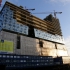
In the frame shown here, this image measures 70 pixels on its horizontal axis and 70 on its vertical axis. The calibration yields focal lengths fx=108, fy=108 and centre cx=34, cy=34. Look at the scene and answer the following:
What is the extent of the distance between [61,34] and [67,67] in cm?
5866

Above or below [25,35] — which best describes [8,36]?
below

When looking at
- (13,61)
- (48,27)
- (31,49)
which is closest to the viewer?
(13,61)

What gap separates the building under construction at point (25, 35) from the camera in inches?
2980

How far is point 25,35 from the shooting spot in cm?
8931

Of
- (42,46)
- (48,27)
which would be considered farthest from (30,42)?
(48,27)

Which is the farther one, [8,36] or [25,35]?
[25,35]

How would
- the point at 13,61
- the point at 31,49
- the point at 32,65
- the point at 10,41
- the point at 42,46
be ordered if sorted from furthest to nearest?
the point at 42,46, the point at 31,49, the point at 10,41, the point at 32,65, the point at 13,61

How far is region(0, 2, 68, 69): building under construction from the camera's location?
248 feet

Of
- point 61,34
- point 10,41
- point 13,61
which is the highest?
point 61,34

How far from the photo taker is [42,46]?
9856cm

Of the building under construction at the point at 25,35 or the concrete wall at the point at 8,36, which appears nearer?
the concrete wall at the point at 8,36

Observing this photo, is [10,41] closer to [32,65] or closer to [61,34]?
[32,65]

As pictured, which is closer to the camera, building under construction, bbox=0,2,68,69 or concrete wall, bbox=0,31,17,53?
concrete wall, bbox=0,31,17,53

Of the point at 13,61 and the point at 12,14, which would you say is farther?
the point at 12,14
